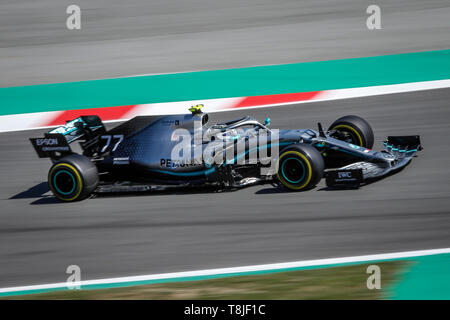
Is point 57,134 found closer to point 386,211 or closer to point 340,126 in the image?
point 340,126

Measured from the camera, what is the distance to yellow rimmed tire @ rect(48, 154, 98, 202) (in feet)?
32.0

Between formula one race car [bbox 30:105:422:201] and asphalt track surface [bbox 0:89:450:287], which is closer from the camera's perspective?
asphalt track surface [bbox 0:89:450:287]

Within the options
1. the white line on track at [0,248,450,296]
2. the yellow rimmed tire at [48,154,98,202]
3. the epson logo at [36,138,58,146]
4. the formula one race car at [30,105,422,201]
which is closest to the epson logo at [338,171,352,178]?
the formula one race car at [30,105,422,201]

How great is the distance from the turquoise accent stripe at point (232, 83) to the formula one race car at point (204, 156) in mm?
4076

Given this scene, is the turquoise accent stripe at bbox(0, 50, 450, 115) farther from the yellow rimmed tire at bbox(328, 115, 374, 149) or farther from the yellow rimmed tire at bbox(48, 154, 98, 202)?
the yellow rimmed tire at bbox(48, 154, 98, 202)

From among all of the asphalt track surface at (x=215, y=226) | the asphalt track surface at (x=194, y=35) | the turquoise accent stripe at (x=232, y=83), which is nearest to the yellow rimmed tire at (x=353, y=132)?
the asphalt track surface at (x=215, y=226)

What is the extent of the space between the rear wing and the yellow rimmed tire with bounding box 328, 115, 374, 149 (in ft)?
10.7

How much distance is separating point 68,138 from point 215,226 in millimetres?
2887

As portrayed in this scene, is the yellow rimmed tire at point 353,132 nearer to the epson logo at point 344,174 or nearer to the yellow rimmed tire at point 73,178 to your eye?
the epson logo at point 344,174

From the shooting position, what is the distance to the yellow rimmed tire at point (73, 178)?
32.0 feet

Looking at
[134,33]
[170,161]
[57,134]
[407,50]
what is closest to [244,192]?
[170,161]

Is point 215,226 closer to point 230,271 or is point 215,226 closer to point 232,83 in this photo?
point 230,271

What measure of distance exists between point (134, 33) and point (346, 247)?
41.3 ft

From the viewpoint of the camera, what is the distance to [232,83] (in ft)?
48.7
